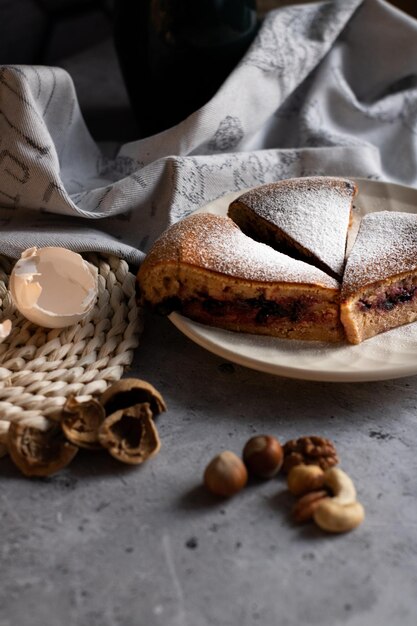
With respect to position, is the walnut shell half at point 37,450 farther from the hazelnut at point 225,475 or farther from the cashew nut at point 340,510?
the cashew nut at point 340,510

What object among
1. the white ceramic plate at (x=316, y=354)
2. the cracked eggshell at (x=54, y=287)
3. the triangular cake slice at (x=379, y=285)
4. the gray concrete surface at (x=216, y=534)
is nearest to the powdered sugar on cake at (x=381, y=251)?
the triangular cake slice at (x=379, y=285)

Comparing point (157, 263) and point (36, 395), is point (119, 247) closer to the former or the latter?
point (157, 263)

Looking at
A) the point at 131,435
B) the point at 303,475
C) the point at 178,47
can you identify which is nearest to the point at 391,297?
the point at 303,475

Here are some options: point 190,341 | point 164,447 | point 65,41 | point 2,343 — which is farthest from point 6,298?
point 65,41

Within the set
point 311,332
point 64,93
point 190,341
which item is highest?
point 64,93

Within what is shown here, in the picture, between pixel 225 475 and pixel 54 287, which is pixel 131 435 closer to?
pixel 225 475

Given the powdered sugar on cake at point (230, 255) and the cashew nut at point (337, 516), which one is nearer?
the cashew nut at point (337, 516)

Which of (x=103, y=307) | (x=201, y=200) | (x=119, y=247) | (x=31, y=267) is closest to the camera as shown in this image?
(x=31, y=267)
